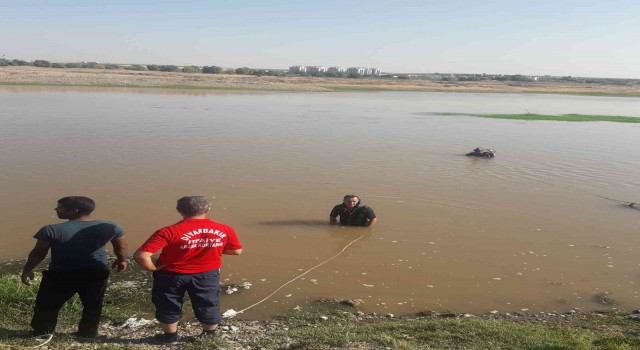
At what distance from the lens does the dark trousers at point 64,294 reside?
5.12 meters

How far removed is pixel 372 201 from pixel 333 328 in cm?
703

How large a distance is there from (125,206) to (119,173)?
3553mm

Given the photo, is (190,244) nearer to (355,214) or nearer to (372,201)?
(355,214)

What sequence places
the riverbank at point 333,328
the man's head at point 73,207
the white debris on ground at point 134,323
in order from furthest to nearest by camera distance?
the white debris on ground at point 134,323 → the riverbank at point 333,328 → the man's head at point 73,207

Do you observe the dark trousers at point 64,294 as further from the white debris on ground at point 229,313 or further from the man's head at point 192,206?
the white debris on ground at point 229,313

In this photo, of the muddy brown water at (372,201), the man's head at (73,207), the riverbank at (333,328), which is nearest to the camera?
the man's head at (73,207)

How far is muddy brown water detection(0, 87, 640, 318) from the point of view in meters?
8.04

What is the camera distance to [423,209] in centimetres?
1223

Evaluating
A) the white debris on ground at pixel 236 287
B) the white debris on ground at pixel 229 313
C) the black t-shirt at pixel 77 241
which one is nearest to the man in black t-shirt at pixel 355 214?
the white debris on ground at pixel 236 287

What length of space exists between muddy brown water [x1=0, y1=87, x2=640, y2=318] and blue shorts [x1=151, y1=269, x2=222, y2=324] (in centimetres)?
181

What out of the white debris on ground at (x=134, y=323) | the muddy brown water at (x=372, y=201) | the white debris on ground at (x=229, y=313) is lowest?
the muddy brown water at (x=372, y=201)

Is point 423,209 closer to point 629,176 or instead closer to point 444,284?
point 444,284

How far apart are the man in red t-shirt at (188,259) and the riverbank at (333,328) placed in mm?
381

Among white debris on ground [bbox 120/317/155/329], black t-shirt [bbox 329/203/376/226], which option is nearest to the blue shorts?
white debris on ground [bbox 120/317/155/329]
